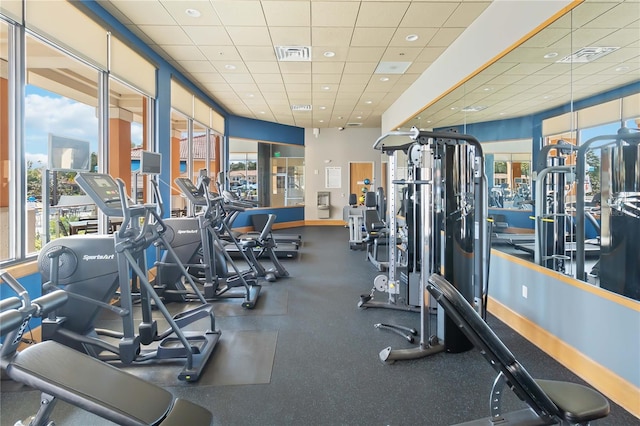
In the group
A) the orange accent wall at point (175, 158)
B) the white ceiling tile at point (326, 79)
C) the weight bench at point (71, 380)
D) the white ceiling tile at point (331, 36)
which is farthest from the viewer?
the orange accent wall at point (175, 158)

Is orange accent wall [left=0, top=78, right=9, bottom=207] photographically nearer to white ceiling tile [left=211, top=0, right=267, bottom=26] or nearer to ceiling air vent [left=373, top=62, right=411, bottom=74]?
white ceiling tile [left=211, top=0, right=267, bottom=26]

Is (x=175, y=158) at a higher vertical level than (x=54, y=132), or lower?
higher

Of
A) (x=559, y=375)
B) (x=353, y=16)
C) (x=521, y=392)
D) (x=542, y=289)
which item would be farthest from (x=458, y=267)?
(x=353, y=16)

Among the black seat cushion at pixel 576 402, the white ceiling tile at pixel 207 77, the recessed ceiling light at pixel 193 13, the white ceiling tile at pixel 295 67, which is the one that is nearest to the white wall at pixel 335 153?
the white ceiling tile at pixel 207 77

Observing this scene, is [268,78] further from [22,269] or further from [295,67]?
[22,269]

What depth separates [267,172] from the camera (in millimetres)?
12828

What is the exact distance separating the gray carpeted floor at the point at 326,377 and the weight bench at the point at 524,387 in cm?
74

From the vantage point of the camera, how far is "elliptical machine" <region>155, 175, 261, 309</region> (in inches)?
179

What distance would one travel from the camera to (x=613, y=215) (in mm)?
2650

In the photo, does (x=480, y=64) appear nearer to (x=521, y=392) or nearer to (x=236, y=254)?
(x=521, y=392)

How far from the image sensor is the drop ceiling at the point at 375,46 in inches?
122

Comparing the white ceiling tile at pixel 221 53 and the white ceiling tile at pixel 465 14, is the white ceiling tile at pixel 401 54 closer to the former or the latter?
the white ceiling tile at pixel 465 14

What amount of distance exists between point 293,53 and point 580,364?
5.39 m

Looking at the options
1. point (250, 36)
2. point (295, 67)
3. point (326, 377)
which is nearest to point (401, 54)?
point (295, 67)
